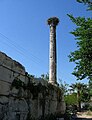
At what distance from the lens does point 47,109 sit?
567 inches

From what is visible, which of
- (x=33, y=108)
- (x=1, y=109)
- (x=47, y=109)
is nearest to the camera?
(x=1, y=109)

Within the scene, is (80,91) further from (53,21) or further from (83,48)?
(83,48)

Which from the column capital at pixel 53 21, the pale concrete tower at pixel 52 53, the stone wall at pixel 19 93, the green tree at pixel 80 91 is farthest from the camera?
the green tree at pixel 80 91

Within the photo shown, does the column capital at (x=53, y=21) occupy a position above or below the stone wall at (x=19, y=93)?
above

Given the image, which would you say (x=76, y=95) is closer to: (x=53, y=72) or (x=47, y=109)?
(x=53, y=72)

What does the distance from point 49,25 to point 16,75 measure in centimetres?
1774

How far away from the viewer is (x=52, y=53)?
24672 millimetres

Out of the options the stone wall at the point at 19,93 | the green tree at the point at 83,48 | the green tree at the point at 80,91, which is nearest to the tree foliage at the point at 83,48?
the green tree at the point at 83,48

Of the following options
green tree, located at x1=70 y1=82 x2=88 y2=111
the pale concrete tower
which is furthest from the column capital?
green tree, located at x1=70 y1=82 x2=88 y2=111

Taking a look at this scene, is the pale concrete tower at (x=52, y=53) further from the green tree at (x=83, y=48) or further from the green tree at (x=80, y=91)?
the green tree at (x=80, y=91)

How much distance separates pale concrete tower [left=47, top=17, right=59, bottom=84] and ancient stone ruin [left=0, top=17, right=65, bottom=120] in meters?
9.64

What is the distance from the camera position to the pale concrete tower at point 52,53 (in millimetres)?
23703

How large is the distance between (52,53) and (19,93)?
1508 centimetres

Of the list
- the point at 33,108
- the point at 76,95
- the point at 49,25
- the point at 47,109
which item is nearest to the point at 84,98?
the point at 76,95
